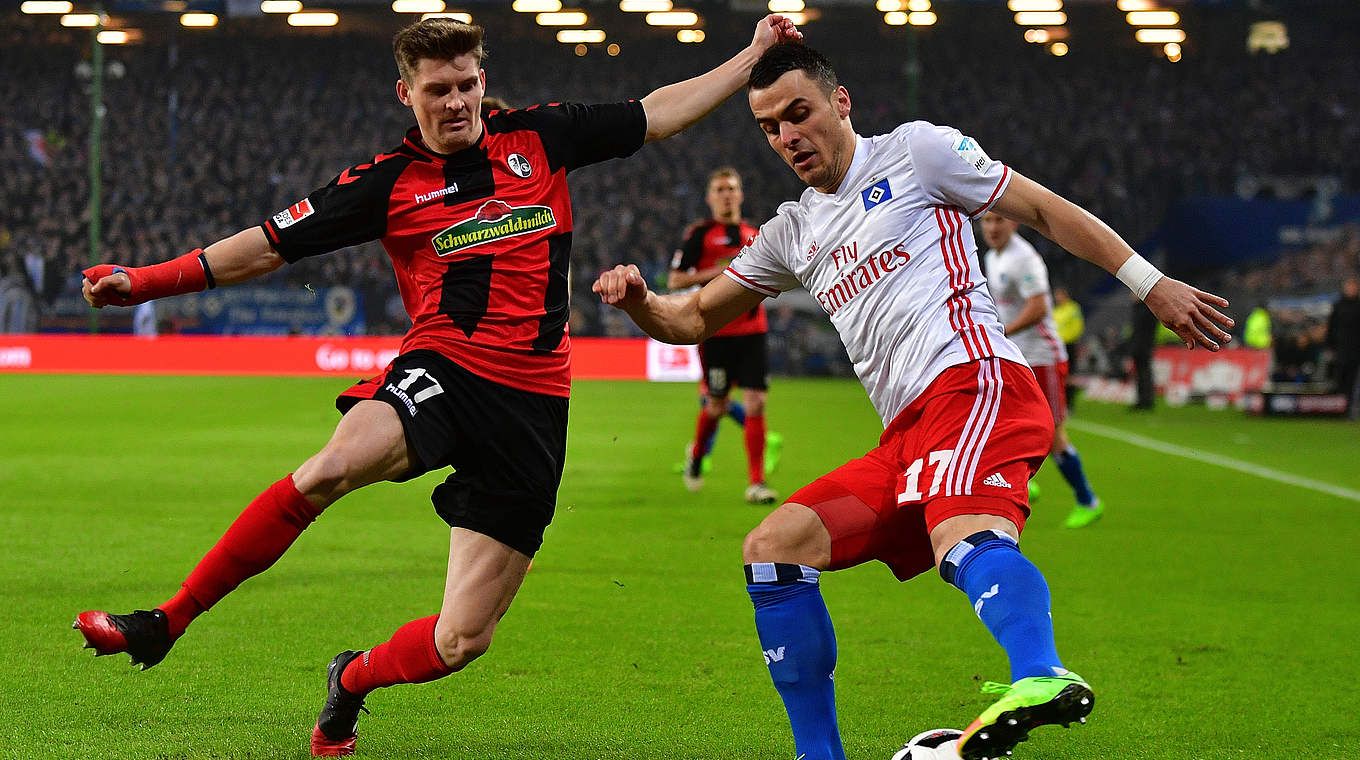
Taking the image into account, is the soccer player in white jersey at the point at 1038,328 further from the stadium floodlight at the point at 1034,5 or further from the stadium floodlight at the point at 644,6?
the stadium floodlight at the point at 644,6

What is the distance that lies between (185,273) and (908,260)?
6.51 feet

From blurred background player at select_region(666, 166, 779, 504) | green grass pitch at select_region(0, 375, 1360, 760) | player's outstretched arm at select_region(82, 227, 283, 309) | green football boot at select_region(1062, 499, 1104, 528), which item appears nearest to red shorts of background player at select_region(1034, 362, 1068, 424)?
green football boot at select_region(1062, 499, 1104, 528)

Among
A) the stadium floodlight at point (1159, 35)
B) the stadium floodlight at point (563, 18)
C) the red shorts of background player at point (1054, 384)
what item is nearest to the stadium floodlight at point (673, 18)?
the stadium floodlight at point (563, 18)

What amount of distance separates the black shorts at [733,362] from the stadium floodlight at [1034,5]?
2369 centimetres

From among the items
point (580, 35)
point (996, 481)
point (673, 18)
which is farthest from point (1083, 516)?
point (580, 35)

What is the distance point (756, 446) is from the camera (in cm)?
984

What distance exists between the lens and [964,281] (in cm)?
362

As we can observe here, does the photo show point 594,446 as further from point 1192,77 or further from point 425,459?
point 1192,77

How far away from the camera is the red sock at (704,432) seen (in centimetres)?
1031

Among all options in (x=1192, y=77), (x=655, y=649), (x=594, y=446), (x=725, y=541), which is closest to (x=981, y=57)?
(x=1192, y=77)

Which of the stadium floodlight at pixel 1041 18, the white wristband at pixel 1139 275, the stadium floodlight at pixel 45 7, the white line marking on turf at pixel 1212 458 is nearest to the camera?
the white wristband at pixel 1139 275

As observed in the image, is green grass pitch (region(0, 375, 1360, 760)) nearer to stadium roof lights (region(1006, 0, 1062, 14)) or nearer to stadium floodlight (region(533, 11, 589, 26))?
stadium roof lights (region(1006, 0, 1062, 14))

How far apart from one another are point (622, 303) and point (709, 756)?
1.34 meters

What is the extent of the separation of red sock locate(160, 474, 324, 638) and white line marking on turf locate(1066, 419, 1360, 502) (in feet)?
31.0
